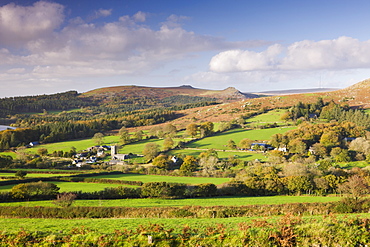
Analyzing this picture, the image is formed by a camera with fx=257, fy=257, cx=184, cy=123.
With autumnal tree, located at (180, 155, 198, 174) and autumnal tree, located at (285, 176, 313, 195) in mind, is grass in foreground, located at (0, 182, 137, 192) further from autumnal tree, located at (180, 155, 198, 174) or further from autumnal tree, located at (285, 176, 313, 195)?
autumnal tree, located at (285, 176, 313, 195)

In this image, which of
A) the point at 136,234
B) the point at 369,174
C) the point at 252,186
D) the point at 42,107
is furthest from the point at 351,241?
the point at 42,107

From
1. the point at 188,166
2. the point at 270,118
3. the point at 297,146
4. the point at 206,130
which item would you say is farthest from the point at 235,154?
the point at 270,118

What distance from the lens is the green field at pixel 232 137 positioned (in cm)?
7262

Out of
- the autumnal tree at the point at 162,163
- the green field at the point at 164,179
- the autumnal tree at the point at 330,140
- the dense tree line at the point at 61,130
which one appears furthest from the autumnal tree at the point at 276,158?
the dense tree line at the point at 61,130

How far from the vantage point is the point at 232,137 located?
79750mm

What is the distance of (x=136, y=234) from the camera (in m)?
14.7

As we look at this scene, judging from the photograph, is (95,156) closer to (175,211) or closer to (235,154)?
(235,154)

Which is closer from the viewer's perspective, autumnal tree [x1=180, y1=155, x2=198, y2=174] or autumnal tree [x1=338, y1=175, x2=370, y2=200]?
autumnal tree [x1=338, y1=175, x2=370, y2=200]

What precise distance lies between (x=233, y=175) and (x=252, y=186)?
40.8 feet

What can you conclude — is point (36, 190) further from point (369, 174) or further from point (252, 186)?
point (369, 174)

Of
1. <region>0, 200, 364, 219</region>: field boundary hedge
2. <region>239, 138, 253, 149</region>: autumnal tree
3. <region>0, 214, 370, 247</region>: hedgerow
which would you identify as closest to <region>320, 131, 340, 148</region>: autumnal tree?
<region>239, 138, 253, 149</region>: autumnal tree

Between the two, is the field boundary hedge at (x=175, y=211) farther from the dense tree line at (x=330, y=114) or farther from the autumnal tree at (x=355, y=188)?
the dense tree line at (x=330, y=114)

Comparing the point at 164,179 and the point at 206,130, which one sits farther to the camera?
the point at 206,130

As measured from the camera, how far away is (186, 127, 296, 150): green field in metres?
72.6
